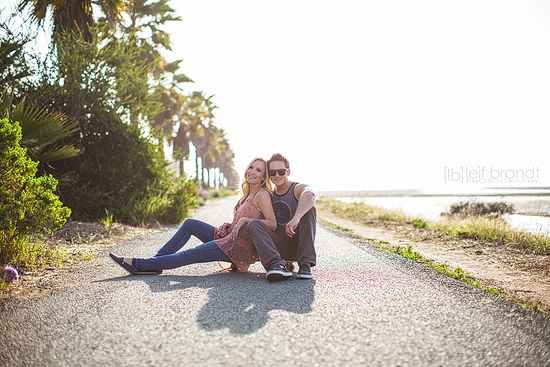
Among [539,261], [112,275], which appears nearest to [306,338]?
[112,275]

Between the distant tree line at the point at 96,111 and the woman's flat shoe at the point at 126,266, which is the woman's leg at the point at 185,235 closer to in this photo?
the woman's flat shoe at the point at 126,266

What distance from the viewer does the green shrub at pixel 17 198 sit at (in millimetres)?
3549

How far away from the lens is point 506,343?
7.32 ft

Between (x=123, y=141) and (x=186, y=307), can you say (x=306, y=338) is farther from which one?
(x=123, y=141)

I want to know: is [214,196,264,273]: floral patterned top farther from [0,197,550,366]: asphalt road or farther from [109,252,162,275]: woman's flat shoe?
[109,252,162,275]: woman's flat shoe

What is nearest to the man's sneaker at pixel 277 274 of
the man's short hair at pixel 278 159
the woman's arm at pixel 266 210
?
the woman's arm at pixel 266 210

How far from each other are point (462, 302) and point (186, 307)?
8.17 feet

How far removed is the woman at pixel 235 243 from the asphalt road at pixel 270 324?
18 centimetres

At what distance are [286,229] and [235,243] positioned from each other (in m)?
0.65

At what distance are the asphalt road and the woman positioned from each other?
0.18 m

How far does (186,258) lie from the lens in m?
3.86

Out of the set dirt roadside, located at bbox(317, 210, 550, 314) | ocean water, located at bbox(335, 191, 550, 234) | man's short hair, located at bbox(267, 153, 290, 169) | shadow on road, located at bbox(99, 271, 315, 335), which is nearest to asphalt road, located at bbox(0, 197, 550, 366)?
shadow on road, located at bbox(99, 271, 315, 335)

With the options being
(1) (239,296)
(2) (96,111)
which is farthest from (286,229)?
(2) (96,111)

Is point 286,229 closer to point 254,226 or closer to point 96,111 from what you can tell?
point 254,226
